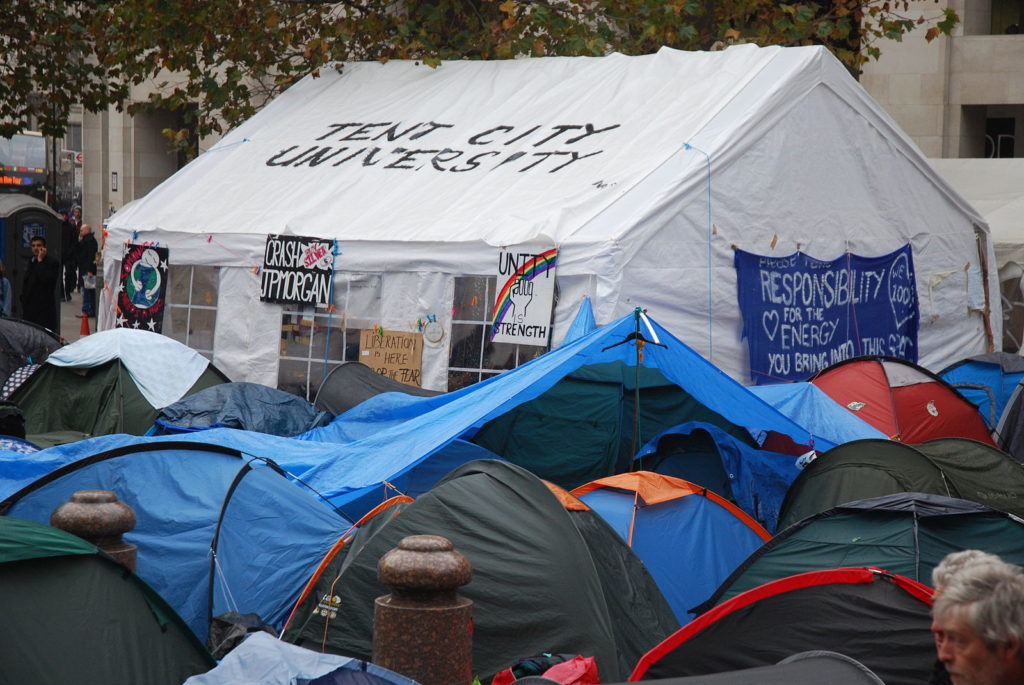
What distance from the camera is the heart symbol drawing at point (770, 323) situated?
39.0ft

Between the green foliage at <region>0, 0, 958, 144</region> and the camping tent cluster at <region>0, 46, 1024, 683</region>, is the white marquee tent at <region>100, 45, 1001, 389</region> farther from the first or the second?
the green foliage at <region>0, 0, 958, 144</region>

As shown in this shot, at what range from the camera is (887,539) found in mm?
6453

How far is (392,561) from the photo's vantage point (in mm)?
5359

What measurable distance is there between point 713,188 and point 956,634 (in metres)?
8.51

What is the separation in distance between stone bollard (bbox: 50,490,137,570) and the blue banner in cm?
665

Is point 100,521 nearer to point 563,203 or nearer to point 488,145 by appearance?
point 563,203

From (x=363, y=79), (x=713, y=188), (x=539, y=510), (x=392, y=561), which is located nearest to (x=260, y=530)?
(x=539, y=510)

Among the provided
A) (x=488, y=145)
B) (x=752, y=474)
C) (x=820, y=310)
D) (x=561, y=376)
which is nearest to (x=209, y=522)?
(x=561, y=376)

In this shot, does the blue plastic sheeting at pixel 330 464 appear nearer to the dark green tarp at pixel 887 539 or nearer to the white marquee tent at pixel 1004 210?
the dark green tarp at pixel 887 539

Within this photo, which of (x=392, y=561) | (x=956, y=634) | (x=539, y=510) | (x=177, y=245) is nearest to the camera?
(x=956, y=634)

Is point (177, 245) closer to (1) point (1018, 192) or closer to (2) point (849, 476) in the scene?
(2) point (849, 476)

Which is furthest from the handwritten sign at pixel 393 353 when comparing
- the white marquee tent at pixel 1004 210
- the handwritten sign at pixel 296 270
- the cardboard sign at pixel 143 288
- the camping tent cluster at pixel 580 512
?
the white marquee tent at pixel 1004 210

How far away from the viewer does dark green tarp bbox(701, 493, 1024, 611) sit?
21.0 feet

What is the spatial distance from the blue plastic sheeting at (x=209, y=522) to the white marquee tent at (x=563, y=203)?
4.00m
